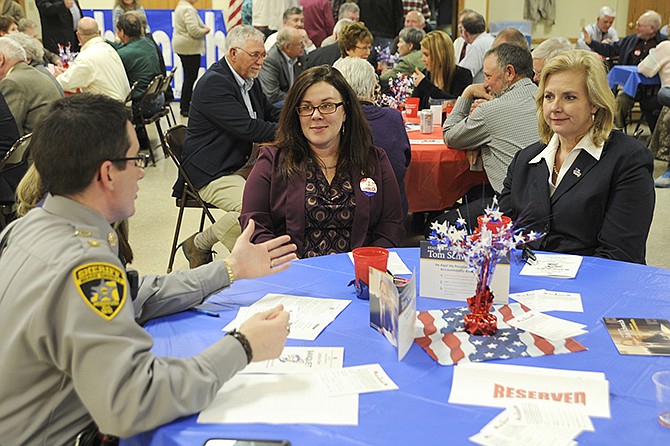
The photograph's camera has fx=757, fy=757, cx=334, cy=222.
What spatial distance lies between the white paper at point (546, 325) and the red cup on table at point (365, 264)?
1.33ft

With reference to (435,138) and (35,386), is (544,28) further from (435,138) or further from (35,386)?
(35,386)

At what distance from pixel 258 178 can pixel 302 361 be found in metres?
1.32

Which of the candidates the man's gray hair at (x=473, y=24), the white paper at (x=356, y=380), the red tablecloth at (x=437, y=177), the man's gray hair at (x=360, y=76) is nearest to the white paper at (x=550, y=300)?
the white paper at (x=356, y=380)

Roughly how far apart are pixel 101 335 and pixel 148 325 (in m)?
0.57

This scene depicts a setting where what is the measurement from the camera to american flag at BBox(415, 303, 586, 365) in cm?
180

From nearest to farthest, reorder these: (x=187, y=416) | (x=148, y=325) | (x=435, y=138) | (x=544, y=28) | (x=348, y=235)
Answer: (x=187, y=416) → (x=148, y=325) → (x=348, y=235) → (x=435, y=138) → (x=544, y=28)

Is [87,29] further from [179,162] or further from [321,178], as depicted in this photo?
[321,178]

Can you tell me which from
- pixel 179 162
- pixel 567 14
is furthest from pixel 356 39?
pixel 567 14

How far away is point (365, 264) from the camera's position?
2166mm

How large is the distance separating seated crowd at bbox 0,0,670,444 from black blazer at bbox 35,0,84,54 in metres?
3.64

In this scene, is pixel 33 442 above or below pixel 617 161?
below

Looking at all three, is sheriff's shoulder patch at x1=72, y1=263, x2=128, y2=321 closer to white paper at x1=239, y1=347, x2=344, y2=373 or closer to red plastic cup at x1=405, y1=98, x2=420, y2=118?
white paper at x1=239, y1=347, x2=344, y2=373

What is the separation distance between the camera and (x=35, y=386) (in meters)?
1.55

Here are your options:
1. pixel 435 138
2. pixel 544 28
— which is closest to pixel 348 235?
pixel 435 138
